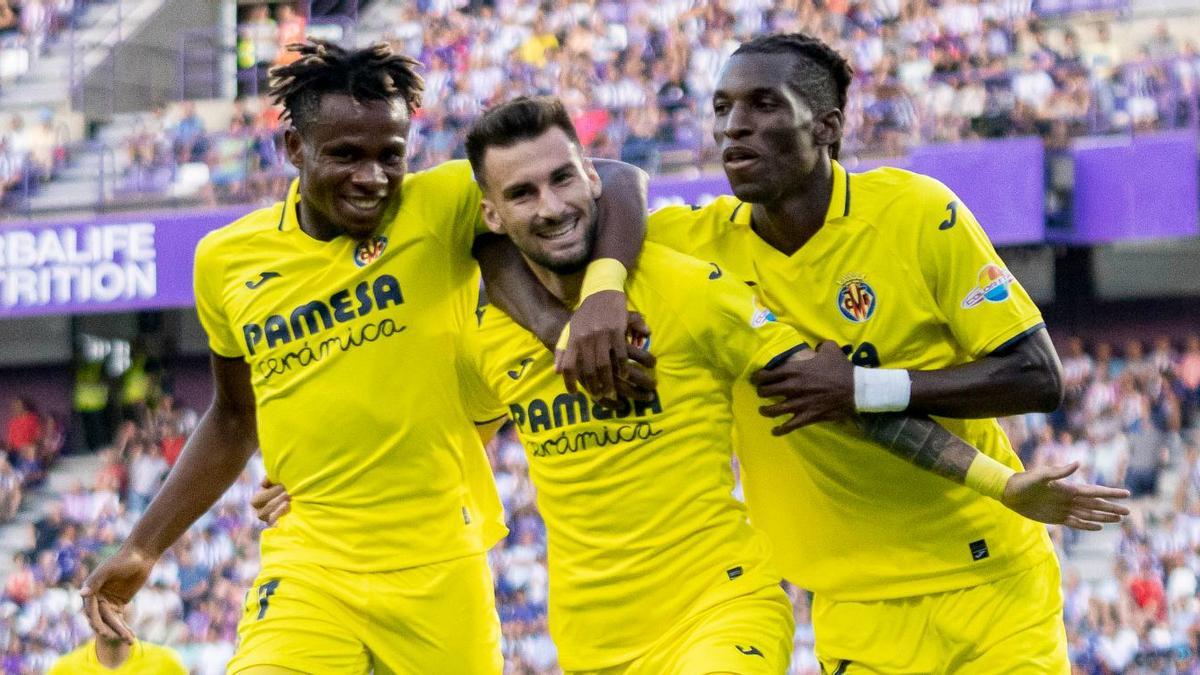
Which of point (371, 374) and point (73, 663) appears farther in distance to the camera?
point (73, 663)

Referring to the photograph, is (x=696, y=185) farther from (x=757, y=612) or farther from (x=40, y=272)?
(x=757, y=612)

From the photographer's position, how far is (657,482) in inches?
184

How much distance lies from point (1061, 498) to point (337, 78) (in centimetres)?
222

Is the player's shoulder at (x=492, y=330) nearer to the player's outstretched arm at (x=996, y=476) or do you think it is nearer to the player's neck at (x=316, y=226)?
the player's neck at (x=316, y=226)

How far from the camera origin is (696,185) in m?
16.5

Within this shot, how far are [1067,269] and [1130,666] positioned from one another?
5756 mm

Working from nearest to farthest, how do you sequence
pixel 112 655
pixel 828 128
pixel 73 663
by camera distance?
1. pixel 828 128
2. pixel 112 655
3. pixel 73 663

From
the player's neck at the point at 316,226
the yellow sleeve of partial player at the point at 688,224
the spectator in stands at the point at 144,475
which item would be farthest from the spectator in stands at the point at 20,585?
the yellow sleeve of partial player at the point at 688,224

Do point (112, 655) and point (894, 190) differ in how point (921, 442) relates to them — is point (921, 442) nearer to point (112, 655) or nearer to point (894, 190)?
point (894, 190)

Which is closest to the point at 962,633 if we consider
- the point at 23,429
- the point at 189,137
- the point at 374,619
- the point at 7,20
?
the point at 374,619

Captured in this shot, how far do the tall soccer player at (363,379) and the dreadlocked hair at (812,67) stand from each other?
3.14ft

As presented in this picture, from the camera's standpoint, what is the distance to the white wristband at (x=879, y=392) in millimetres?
4781

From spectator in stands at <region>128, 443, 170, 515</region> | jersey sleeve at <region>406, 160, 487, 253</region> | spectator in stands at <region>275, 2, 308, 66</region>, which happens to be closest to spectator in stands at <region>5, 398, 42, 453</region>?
spectator in stands at <region>128, 443, 170, 515</region>

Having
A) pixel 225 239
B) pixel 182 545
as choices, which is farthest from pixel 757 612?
pixel 182 545
